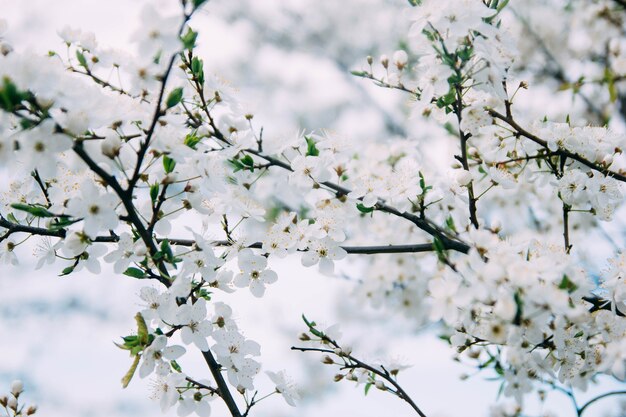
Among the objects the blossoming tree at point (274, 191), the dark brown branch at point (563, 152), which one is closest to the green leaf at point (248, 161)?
the blossoming tree at point (274, 191)

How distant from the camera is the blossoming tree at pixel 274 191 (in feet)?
3.66

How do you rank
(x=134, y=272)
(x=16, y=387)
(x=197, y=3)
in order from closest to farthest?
(x=197, y=3) → (x=134, y=272) → (x=16, y=387)

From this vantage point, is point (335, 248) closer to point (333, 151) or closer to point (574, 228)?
point (333, 151)

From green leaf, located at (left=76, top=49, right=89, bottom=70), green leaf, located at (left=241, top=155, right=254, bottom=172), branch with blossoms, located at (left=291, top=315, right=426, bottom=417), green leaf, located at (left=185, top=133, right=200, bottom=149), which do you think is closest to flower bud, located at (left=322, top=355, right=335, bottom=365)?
branch with blossoms, located at (left=291, top=315, right=426, bottom=417)

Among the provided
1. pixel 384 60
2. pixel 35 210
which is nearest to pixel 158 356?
pixel 35 210

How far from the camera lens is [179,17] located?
1153 millimetres

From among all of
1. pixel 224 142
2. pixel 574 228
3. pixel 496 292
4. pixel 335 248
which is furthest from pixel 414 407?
pixel 574 228

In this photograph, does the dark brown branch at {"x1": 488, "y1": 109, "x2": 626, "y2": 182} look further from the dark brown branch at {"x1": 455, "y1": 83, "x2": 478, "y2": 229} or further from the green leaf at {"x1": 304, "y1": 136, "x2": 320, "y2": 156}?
the green leaf at {"x1": 304, "y1": 136, "x2": 320, "y2": 156}

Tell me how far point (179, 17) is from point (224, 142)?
542mm

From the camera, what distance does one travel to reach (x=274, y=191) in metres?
1.83

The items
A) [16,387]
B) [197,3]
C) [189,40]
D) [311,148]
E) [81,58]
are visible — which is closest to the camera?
[197,3]

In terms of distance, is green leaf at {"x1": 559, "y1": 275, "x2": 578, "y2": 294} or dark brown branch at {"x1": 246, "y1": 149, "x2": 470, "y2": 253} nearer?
green leaf at {"x1": 559, "y1": 275, "x2": 578, "y2": 294}

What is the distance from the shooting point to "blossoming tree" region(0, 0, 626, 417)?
1115mm

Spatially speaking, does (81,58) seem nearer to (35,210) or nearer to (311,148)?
(35,210)
